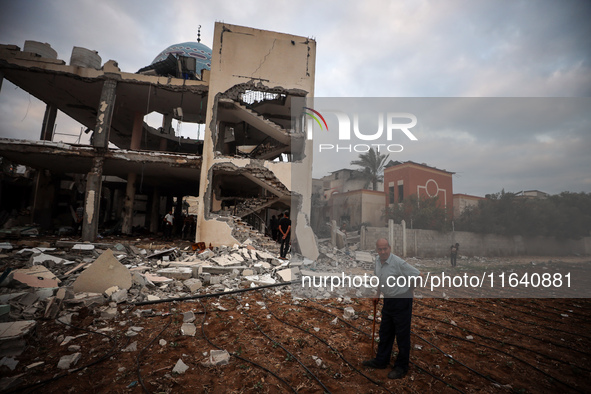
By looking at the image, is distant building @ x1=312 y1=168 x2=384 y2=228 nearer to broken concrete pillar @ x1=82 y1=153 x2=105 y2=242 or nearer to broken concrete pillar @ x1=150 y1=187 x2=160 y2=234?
broken concrete pillar @ x1=82 y1=153 x2=105 y2=242

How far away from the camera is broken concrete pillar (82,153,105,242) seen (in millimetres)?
11961

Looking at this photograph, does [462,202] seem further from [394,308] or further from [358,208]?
[394,308]

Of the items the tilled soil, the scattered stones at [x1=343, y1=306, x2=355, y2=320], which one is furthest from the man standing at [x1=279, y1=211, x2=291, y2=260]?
the scattered stones at [x1=343, y1=306, x2=355, y2=320]

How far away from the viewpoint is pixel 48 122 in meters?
14.2

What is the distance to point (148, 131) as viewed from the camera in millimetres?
18203

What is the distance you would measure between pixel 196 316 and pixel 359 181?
179 inches

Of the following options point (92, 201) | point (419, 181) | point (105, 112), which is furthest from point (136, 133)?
point (419, 181)

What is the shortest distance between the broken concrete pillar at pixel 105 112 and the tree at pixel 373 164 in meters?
11.7

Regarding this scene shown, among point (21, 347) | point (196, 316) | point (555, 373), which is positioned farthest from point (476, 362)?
point (21, 347)

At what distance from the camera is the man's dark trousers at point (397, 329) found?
312 cm

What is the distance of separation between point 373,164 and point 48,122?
17.1m

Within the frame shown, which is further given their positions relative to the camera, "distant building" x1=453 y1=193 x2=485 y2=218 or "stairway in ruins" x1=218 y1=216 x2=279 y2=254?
"stairway in ruins" x1=218 y1=216 x2=279 y2=254

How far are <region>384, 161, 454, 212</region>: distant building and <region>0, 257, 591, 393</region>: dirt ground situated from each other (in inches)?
97.6

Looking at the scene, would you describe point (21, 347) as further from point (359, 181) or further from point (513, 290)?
point (513, 290)
